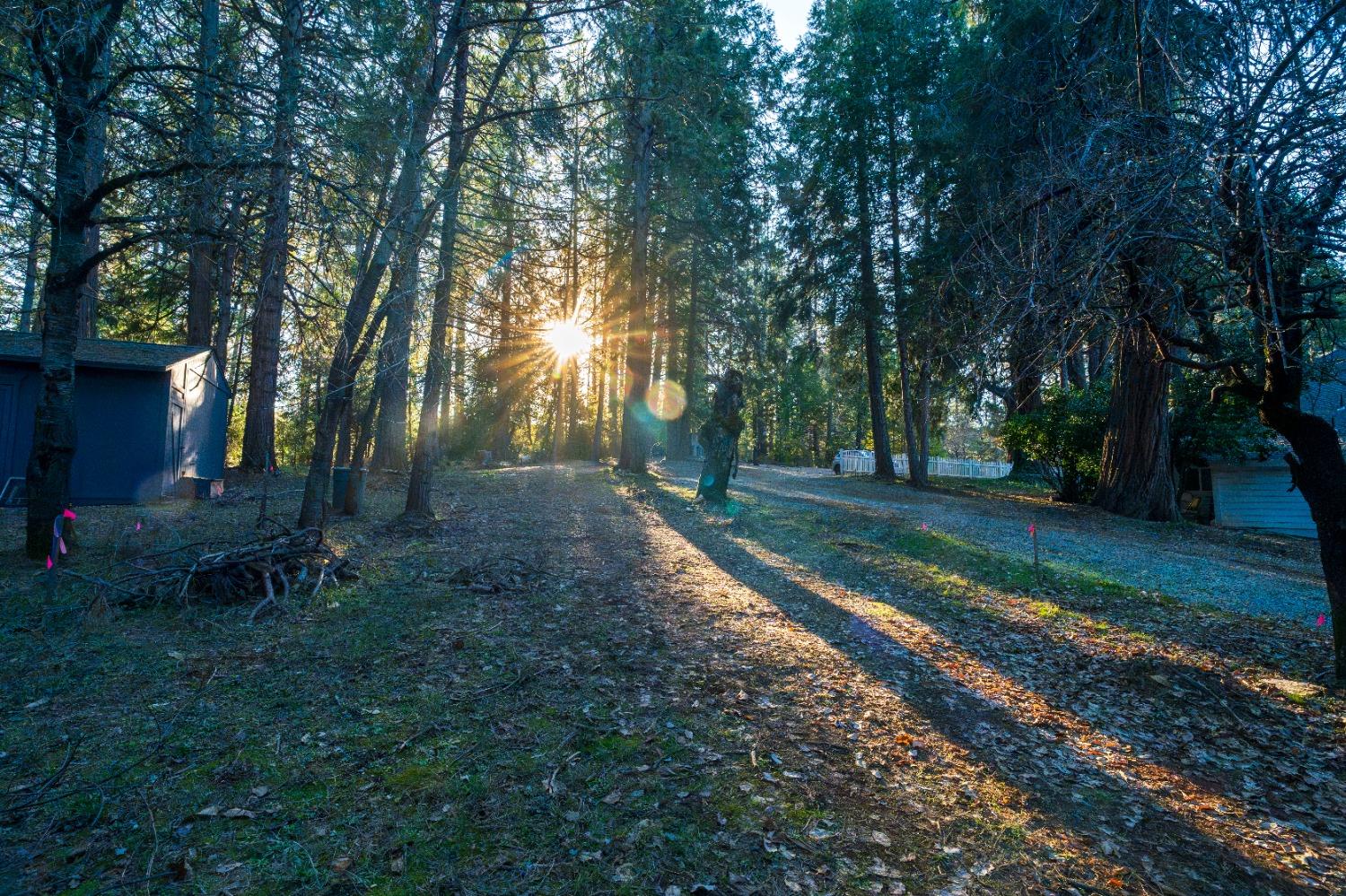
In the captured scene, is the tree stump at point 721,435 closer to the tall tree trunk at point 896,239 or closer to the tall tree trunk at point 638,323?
the tall tree trunk at point 638,323

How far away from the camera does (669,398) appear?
31375 millimetres

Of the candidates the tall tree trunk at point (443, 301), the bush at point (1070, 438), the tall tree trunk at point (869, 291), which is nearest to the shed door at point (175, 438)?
the tall tree trunk at point (443, 301)

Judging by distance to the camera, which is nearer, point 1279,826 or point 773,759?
point 1279,826

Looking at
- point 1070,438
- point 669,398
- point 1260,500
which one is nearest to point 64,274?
point 1070,438

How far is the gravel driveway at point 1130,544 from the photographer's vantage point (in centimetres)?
766

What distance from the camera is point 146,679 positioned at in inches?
161

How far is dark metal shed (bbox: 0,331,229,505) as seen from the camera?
11.3m

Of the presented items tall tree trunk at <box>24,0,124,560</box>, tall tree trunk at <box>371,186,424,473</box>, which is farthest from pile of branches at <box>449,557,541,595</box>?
tall tree trunk at <box>24,0,124,560</box>

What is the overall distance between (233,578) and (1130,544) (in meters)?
13.0

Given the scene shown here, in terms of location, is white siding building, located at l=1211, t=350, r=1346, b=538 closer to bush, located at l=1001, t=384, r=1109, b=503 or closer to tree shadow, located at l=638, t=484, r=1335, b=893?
bush, located at l=1001, t=384, r=1109, b=503

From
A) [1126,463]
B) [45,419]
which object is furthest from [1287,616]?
[45,419]

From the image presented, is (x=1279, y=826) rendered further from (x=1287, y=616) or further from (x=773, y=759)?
(x=1287, y=616)

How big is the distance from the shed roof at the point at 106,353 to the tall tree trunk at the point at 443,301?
21.0 feet

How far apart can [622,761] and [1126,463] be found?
50.2 feet
